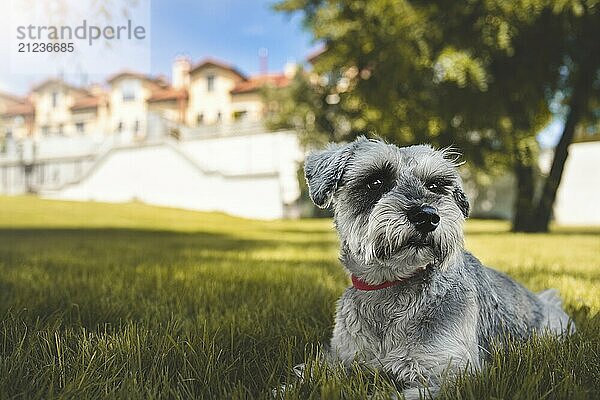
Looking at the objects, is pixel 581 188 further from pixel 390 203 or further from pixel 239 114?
pixel 390 203

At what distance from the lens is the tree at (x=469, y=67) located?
45.8 feet

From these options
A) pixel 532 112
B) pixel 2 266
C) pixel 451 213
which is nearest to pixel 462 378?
pixel 451 213

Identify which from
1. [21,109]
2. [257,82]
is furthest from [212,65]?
[21,109]

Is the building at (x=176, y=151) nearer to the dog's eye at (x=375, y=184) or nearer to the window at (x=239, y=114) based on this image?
the window at (x=239, y=114)

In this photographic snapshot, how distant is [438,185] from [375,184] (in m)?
0.40

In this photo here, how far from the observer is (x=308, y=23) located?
1892 cm

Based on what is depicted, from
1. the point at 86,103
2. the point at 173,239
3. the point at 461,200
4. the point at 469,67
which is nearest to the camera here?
the point at 461,200

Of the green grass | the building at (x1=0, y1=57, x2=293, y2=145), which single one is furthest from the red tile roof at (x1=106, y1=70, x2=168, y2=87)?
the green grass

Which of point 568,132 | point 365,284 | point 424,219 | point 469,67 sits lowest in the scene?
point 365,284

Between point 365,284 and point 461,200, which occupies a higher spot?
point 461,200

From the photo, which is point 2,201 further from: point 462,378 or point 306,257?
point 462,378

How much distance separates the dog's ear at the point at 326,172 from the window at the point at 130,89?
4951 centimetres

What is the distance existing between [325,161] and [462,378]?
1493 mm

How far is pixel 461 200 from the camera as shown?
3.29m
